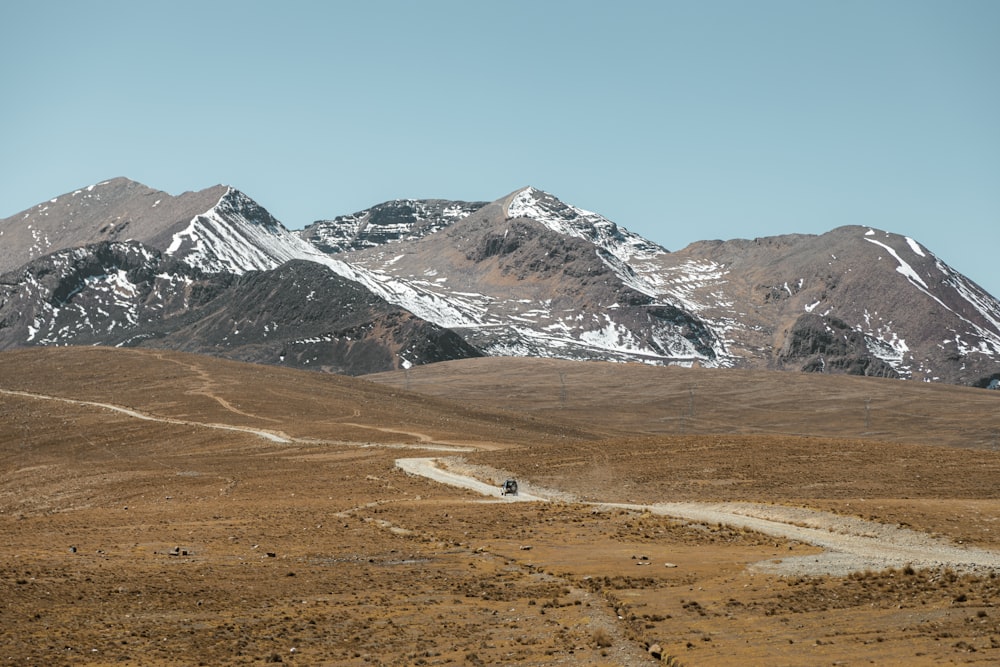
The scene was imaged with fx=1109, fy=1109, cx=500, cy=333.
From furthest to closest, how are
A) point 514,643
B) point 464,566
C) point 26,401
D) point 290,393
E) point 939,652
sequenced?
point 290,393 < point 26,401 < point 464,566 < point 514,643 < point 939,652

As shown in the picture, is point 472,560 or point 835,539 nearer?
point 472,560

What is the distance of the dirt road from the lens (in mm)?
33906

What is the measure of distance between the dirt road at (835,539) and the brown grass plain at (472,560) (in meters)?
1.13

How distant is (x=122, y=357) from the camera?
167875 mm

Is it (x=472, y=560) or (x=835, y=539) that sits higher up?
(x=835, y=539)

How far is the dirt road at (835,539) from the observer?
1335 inches

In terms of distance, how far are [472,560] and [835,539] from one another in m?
13.6

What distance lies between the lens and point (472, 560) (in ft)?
124

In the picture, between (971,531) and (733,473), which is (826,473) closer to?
(733,473)

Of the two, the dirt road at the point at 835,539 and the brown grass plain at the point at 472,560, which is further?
the dirt road at the point at 835,539

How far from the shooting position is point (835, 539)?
134 feet

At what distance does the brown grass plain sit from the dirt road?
113 cm

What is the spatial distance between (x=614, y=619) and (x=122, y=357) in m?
152

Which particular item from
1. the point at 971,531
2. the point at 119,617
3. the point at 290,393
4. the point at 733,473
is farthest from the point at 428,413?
the point at 119,617
